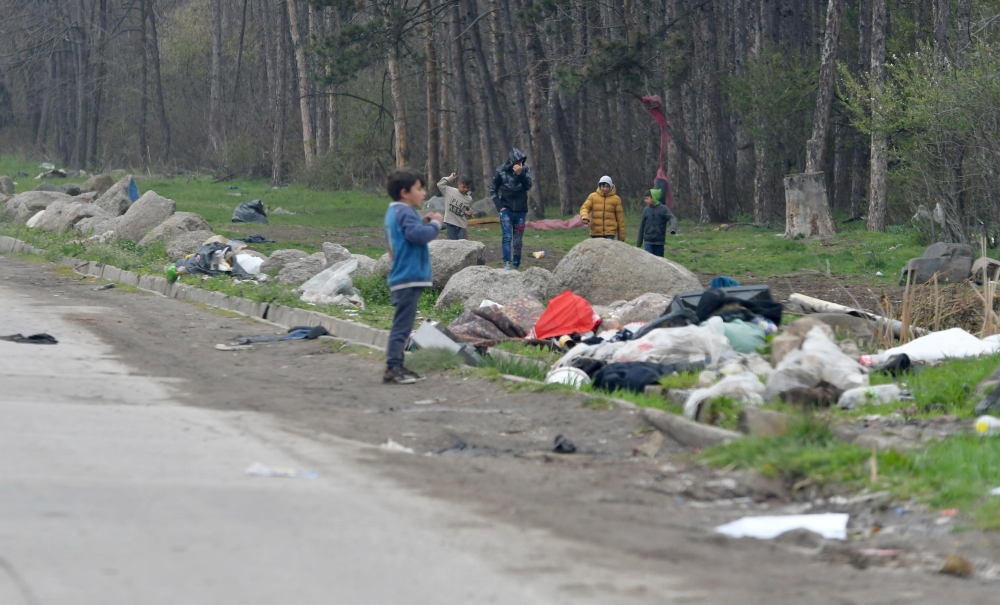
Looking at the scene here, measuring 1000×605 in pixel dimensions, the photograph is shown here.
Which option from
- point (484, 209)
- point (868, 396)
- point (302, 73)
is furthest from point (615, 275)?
point (302, 73)

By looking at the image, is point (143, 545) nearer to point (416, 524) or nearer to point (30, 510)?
point (30, 510)

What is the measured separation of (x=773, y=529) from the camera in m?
5.14

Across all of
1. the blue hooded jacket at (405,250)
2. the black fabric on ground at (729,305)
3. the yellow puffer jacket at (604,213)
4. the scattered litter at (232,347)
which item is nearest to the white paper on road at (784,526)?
the blue hooded jacket at (405,250)

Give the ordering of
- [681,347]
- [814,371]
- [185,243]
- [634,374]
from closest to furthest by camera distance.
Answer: [814,371]
[634,374]
[681,347]
[185,243]

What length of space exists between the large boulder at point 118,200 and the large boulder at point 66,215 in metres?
1.22

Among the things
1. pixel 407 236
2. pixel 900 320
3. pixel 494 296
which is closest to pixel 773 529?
pixel 407 236

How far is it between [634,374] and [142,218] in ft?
53.8

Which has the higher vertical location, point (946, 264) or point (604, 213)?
point (604, 213)

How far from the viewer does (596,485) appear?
5.95m

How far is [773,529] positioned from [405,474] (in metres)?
2.00

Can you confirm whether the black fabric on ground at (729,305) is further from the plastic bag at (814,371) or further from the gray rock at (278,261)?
the gray rock at (278,261)

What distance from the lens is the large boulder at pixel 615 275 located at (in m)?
13.4

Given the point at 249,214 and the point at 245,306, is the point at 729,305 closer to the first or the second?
the point at 245,306

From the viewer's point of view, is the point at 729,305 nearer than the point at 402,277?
No
